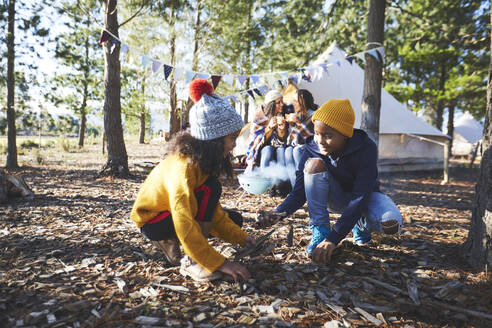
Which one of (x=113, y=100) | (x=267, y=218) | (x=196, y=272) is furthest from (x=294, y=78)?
(x=196, y=272)

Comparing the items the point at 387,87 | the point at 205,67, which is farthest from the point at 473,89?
the point at 205,67

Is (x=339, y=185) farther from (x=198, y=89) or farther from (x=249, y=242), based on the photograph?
(x=198, y=89)

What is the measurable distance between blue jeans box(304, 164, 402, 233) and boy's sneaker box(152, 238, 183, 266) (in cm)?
95

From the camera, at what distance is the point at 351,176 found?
6.42ft

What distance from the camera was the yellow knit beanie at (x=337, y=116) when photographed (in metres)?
1.76

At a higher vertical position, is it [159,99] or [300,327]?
[159,99]

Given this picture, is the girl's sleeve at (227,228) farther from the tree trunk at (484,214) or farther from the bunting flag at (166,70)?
the bunting flag at (166,70)

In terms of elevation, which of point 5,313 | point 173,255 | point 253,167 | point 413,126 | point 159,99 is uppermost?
point 159,99

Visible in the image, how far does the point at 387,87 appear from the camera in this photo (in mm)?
13938

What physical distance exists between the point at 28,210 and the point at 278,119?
3.18 metres

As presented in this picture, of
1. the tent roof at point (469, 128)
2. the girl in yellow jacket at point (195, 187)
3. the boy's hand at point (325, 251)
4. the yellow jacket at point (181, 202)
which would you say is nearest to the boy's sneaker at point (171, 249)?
the girl in yellow jacket at point (195, 187)

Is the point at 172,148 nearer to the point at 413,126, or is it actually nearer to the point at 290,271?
the point at 290,271

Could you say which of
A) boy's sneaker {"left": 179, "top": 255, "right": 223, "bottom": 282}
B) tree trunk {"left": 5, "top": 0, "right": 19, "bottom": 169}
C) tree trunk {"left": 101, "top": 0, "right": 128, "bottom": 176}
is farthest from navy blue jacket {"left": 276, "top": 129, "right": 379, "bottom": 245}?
tree trunk {"left": 5, "top": 0, "right": 19, "bottom": 169}

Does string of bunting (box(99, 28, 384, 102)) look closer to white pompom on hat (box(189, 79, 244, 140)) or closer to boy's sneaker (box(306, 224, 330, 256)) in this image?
white pompom on hat (box(189, 79, 244, 140))
